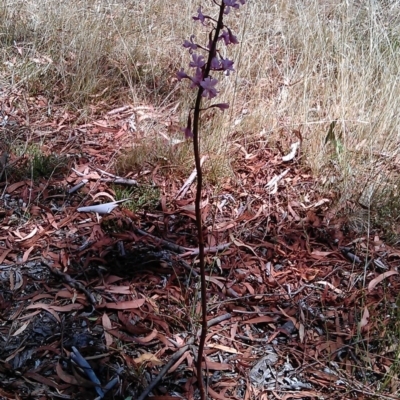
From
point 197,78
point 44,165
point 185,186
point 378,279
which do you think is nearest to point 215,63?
point 197,78

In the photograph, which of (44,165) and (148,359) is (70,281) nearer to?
(148,359)

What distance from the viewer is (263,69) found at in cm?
306

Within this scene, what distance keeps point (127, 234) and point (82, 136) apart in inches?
35.0

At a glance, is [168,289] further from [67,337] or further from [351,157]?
Answer: [351,157]

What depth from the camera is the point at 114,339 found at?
5.13 feet

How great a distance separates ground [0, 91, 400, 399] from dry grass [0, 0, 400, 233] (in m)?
0.19

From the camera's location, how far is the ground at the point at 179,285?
1487 mm

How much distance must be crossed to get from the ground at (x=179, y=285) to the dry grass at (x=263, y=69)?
0.63ft

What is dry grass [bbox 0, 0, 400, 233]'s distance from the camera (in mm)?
2496

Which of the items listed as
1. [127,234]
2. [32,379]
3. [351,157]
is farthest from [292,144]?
[32,379]

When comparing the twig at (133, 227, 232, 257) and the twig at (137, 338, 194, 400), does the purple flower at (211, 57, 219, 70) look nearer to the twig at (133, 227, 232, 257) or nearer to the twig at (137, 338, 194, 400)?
the twig at (137, 338, 194, 400)

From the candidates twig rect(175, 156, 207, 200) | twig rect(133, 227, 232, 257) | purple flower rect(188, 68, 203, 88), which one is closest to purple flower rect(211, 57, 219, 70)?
purple flower rect(188, 68, 203, 88)

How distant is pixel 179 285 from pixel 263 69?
1.72 m

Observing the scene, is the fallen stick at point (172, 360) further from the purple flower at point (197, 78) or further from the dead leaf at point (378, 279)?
the purple flower at point (197, 78)
